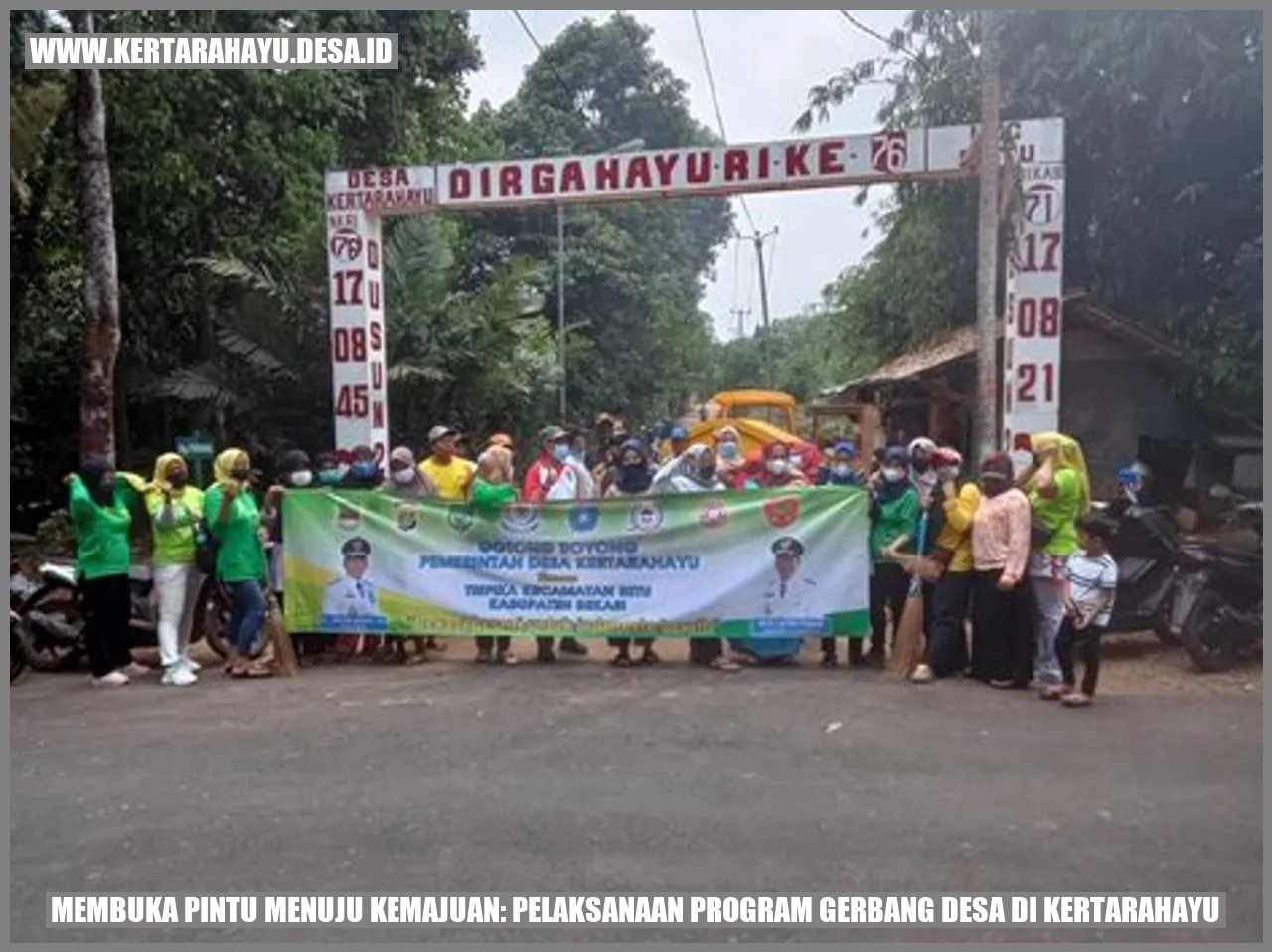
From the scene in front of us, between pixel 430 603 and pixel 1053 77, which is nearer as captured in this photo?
pixel 430 603

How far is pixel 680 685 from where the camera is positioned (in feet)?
25.0

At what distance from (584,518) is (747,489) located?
1148mm

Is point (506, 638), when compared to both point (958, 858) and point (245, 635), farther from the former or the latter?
point (958, 858)

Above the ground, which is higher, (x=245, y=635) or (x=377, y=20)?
(x=377, y=20)

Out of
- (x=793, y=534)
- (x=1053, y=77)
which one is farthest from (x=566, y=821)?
(x=1053, y=77)

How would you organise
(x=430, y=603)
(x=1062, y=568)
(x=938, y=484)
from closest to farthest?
(x=1062, y=568)
(x=938, y=484)
(x=430, y=603)

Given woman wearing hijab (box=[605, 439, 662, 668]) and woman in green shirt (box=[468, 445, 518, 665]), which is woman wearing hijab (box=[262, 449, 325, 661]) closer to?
woman in green shirt (box=[468, 445, 518, 665])

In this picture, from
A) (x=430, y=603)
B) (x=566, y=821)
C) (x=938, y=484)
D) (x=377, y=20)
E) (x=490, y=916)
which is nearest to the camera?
(x=490, y=916)

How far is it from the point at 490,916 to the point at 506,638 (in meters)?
4.47

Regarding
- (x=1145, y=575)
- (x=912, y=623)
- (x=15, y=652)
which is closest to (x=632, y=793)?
(x=912, y=623)

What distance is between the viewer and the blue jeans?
820 cm

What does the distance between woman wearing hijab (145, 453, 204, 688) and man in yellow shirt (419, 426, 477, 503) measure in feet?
5.82

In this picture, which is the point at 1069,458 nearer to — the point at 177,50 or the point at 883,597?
the point at 883,597

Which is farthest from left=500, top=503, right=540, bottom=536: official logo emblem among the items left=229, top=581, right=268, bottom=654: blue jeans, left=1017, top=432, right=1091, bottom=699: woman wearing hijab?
left=1017, top=432, right=1091, bottom=699: woman wearing hijab
